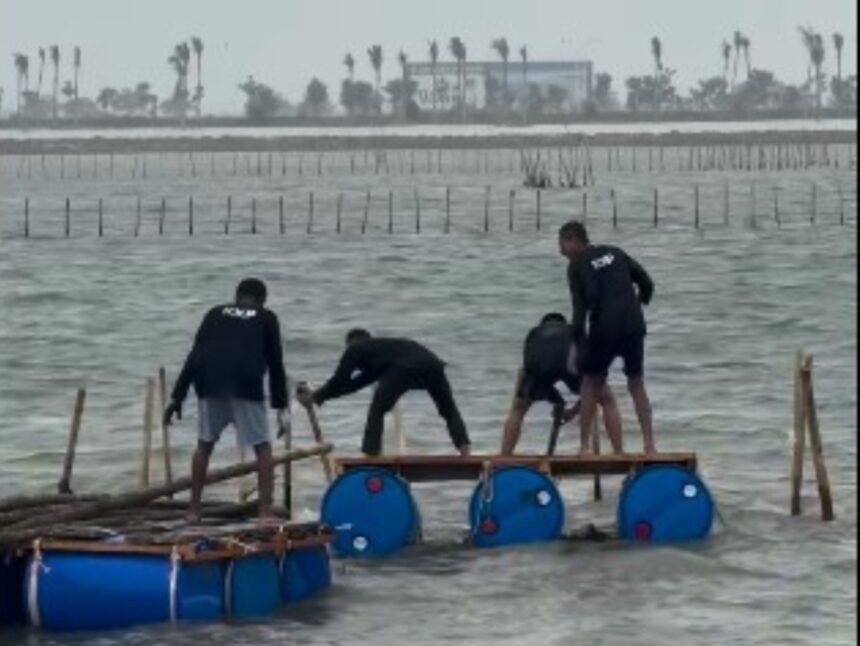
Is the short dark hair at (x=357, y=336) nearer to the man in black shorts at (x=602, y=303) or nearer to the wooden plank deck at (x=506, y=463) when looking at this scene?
the wooden plank deck at (x=506, y=463)

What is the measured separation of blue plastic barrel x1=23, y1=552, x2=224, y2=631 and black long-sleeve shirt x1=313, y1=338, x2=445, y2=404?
3315mm

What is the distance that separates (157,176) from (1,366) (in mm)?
132694

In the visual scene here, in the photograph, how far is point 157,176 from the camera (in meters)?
178

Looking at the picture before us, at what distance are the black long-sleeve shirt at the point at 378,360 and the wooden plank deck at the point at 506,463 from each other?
2.26 feet

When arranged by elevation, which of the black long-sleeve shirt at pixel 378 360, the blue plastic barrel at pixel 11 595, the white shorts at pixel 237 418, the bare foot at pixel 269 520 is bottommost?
the blue plastic barrel at pixel 11 595

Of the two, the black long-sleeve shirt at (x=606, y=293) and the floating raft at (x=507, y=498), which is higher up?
the black long-sleeve shirt at (x=606, y=293)

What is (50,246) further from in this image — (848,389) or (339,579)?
(339,579)

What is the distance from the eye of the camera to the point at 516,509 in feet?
76.3

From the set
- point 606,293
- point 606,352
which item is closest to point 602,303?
point 606,293

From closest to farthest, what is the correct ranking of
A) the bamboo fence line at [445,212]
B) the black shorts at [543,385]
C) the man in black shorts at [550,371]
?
1. the man in black shorts at [550,371]
2. the black shorts at [543,385]
3. the bamboo fence line at [445,212]

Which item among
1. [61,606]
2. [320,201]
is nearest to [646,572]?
[61,606]

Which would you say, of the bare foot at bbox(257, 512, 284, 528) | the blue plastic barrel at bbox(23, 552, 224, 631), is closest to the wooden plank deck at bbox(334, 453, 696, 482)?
the bare foot at bbox(257, 512, 284, 528)

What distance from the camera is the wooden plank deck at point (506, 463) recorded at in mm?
Answer: 22875

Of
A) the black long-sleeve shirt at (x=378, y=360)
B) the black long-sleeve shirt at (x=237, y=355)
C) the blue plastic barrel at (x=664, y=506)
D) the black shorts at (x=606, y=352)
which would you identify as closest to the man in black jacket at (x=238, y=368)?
the black long-sleeve shirt at (x=237, y=355)
